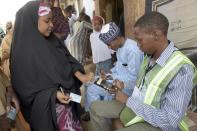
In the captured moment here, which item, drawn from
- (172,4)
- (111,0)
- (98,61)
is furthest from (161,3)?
(111,0)

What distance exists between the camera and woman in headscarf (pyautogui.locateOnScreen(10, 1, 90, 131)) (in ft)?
8.82

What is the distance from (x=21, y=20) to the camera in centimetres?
270

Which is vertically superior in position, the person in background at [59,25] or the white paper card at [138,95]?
the person in background at [59,25]

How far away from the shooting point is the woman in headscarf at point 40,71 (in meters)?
2.69

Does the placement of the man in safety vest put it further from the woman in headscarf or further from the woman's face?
the woman's face

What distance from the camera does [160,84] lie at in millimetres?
2176

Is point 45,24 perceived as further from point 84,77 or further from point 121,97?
point 121,97

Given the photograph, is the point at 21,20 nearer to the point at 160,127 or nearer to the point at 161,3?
the point at 160,127

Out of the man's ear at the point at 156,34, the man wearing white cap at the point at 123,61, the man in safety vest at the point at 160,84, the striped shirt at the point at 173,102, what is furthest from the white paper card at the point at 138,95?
the man wearing white cap at the point at 123,61

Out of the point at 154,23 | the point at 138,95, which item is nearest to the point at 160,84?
the point at 138,95

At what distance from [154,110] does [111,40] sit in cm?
148

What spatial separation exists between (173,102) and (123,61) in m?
1.39

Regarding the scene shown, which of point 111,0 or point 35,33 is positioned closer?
point 35,33

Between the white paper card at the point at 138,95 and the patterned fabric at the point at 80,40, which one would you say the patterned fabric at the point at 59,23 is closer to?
the white paper card at the point at 138,95
